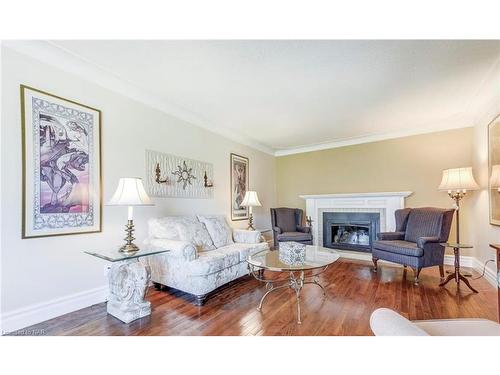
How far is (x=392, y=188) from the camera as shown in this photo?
4191 millimetres

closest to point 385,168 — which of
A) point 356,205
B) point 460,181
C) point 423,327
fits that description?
point 356,205

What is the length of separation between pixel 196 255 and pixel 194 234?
490mm

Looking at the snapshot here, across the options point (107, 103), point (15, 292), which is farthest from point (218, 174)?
point (15, 292)

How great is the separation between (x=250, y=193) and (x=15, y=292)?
2.97 meters

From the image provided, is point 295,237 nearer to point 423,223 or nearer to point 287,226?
point 287,226

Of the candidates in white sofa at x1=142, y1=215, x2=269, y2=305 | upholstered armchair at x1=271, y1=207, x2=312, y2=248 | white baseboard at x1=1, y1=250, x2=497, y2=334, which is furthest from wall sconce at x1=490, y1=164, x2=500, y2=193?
white sofa at x1=142, y1=215, x2=269, y2=305

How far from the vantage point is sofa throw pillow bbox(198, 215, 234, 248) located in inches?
122

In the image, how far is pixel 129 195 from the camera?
2.07 metres

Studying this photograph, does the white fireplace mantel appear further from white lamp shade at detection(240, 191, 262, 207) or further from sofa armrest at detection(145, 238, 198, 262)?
sofa armrest at detection(145, 238, 198, 262)

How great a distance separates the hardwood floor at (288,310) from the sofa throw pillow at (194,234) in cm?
56
